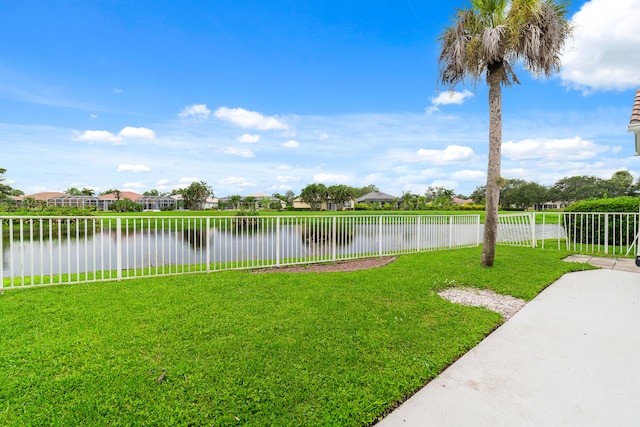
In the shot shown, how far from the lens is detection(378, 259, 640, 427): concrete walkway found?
5.67ft

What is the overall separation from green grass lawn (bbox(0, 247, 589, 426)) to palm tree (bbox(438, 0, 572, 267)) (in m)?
2.23

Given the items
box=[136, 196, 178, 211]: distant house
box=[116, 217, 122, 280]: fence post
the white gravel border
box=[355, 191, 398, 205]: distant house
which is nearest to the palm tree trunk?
the white gravel border

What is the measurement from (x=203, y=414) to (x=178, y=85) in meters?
14.1

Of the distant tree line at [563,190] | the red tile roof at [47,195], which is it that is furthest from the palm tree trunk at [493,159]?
the red tile roof at [47,195]

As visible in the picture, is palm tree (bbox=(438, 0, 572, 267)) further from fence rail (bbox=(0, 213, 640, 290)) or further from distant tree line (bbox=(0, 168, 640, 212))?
distant tree line (bbox=(0, 168, 640, 212))

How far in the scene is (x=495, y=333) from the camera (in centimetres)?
291

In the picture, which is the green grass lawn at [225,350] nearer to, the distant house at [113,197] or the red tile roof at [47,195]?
the distant house at [113,197]

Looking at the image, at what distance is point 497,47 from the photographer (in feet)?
17.8

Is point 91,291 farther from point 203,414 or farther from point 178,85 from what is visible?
point 178,85

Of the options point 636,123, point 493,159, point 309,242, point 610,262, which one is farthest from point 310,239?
point 610,262

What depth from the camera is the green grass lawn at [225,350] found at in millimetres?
1752

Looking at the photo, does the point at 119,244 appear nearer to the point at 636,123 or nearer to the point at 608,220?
the point at 636,123

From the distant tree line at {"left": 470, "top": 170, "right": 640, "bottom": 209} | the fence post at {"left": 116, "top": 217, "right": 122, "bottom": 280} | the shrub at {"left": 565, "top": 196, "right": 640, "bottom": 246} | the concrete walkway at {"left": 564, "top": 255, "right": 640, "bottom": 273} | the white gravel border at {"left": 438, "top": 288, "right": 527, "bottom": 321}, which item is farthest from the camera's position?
the distant tree line at {"left": 470, "top": 170, "right": 640, "bottom": 209}

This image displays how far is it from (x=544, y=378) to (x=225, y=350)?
232 cm
